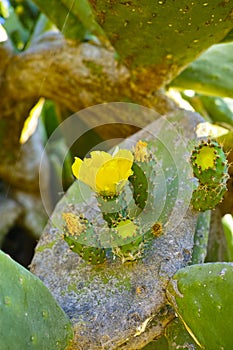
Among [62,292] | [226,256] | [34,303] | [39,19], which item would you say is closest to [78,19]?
[39,19]

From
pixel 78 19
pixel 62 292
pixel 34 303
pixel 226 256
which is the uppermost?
pixel 78 19

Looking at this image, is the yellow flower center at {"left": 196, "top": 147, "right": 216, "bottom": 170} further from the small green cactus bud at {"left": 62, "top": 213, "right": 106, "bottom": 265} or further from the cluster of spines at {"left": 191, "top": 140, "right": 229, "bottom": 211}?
the small green cactus bud at {"left": 62, "top": 213, "right": 106, "bottom": 265}

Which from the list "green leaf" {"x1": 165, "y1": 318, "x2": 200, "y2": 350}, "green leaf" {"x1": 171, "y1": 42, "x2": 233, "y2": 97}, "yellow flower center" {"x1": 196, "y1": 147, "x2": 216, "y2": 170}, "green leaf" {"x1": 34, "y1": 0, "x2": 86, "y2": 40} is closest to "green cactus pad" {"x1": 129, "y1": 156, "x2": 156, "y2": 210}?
"yellow flower center" {"x1": 196, "y1": 147, "x2": 216, "y2": 170}

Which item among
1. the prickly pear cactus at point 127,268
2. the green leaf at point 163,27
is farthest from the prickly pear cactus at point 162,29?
the prickly pear cactus at point 127,268

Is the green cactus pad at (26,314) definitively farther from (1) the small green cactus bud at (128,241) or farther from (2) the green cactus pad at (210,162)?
(2) the green cactus pad at (210,162)

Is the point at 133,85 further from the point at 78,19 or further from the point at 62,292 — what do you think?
the point at 62,292

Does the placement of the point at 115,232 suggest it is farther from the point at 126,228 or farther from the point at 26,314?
the point at 26,314
